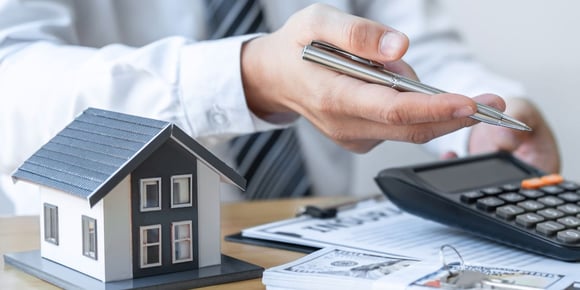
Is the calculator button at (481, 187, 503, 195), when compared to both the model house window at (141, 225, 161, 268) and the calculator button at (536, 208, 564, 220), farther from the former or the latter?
the model house window at (141, 225, 161, 268)

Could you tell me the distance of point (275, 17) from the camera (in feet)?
3.57

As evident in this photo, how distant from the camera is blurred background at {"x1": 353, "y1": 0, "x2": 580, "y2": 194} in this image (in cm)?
143

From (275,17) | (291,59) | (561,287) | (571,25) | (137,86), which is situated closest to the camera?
(561,287)

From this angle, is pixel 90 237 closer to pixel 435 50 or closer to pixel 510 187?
pixel 510 187

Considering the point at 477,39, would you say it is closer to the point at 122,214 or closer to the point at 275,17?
the point at 275,17

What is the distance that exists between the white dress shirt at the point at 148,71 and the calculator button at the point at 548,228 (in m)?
0.27

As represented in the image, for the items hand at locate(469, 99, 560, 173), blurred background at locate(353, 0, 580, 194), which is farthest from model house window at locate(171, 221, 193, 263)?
blurred background at locate(353, 0, 580, 194)

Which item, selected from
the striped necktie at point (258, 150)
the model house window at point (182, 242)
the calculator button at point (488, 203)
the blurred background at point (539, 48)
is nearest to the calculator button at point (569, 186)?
the calculator button at point (488, 203)

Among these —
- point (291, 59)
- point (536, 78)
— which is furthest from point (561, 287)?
point (536, 78)

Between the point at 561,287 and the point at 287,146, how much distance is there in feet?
2.19

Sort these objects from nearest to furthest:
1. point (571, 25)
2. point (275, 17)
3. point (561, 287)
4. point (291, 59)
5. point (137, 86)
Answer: point (561, 287), point (291, 59), point (137, 86), point (275, 17), point (571, 25)

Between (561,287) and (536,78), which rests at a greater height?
(536,78)

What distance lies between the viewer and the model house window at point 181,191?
1.58 feet

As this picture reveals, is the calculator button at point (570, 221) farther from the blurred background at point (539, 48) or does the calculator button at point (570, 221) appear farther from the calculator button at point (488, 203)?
the blurred background at point (539, 48)
